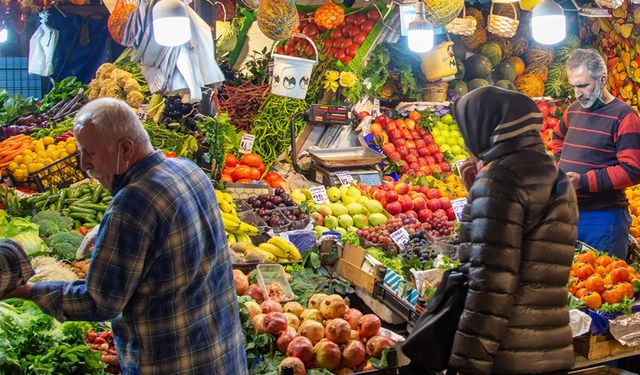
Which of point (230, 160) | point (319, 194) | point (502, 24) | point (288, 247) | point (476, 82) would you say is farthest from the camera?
point (476, 82)

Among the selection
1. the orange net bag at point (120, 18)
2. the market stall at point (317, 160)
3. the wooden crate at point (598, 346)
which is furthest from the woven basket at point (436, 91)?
the wooden crate at point (598, 346)

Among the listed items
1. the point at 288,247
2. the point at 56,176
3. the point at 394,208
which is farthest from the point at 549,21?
the point at 56,176

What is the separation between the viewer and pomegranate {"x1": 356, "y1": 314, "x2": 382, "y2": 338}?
3.56 m

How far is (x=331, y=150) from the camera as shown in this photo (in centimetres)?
688

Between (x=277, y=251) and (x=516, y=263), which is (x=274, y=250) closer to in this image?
(x=277, y=251)

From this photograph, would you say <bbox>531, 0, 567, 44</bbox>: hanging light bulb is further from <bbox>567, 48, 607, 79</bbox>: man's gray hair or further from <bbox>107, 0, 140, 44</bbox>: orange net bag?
<bbox>107, 0, 140, 44</bbox>: orange net bag

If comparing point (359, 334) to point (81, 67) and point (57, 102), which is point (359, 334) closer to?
point (57, 102)

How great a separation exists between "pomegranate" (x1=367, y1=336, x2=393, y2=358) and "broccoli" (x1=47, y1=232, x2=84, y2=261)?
6.55 feet

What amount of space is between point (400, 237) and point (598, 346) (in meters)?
1.66

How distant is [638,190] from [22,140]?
594 cm

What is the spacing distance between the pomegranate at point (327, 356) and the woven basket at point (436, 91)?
472 cm

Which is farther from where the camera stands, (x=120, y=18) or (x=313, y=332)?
(x=120, y=18)

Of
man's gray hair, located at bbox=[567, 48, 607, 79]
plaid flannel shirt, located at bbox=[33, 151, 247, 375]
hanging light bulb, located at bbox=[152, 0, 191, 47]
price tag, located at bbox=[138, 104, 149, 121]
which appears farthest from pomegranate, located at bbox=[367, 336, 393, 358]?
price tag, located at bbox=[138, 104, 149, 121]

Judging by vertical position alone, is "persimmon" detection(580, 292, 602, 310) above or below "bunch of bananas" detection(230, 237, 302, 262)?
above
